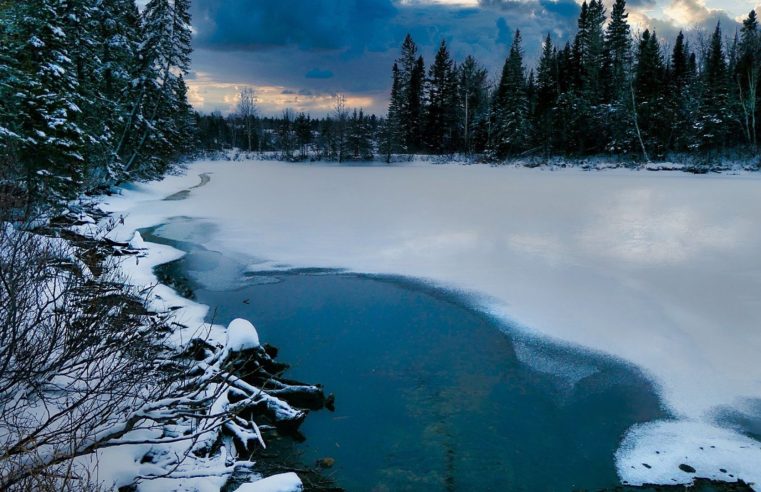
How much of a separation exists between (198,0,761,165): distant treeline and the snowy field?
476 inches

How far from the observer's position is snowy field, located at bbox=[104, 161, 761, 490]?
6.71 meters

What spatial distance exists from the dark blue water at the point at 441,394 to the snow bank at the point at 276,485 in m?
0.90

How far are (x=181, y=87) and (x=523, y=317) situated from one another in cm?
3210

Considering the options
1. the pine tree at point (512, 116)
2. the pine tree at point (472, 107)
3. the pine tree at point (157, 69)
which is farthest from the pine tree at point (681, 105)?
the pine tree at point (157, 69)

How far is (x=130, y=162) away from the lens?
92.2 ft

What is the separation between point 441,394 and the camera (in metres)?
7.03

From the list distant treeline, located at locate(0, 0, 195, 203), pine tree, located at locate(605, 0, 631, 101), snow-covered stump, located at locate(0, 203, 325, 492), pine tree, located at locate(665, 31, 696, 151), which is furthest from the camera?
pine tree, located at locate(605, 0, 631, 101)

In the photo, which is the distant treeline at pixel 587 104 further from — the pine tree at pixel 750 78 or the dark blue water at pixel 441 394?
the dark blue water at pixel 441 394

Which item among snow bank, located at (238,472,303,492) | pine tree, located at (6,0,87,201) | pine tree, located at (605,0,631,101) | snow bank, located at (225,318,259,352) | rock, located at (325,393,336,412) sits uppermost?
pine tree, located at (605,0,631,101)

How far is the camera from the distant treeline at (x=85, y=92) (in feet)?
51.2

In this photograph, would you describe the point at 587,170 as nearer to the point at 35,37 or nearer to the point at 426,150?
the point at 426,150

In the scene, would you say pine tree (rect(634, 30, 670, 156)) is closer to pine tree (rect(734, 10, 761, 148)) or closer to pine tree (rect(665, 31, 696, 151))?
pine tree (rect(665, 31, 696, 151))

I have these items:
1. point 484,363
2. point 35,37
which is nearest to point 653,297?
point 484,363

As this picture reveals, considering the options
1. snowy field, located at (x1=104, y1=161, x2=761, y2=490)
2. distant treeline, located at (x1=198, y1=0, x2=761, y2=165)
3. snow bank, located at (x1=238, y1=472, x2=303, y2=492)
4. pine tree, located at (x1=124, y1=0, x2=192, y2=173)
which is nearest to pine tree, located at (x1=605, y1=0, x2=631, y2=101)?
distant treeline, located at (x1=198, y1=0, x2=761, y2=165)
